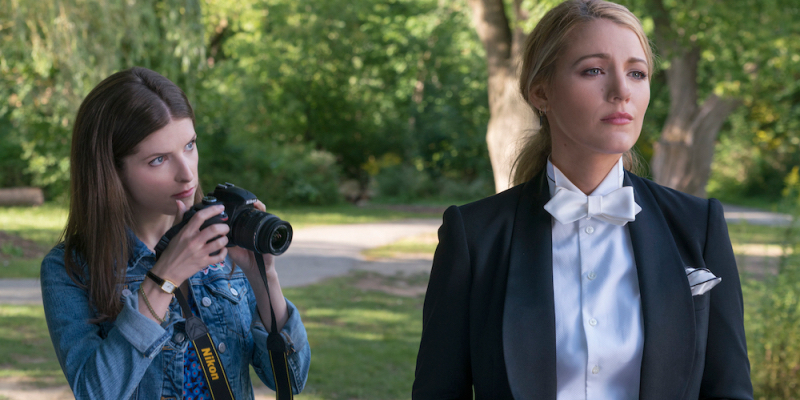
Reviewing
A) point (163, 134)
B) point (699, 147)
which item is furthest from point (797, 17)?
point (163, 134)

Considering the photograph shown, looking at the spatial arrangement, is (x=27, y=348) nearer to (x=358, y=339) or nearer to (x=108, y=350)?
(x=358, y=339)

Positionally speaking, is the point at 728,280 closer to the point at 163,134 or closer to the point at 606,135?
the point at 606,135

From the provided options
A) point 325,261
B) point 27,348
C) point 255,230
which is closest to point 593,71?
point 255,230

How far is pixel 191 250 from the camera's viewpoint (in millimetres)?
1731

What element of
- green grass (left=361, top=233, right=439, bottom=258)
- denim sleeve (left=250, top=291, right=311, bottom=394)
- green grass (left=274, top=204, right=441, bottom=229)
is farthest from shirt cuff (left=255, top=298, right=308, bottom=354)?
green grass (left=274, top=204, right=441, bottom=229)

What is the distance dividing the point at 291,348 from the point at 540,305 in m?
0.82

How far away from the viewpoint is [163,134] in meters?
1.83

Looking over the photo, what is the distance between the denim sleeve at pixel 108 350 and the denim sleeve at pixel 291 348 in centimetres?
35

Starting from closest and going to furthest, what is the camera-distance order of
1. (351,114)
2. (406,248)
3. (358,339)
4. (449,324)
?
(449,324) → (358,339) → (406,248) → (351,114)

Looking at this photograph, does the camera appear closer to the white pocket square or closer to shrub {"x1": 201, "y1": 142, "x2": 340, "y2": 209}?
the white pocket square

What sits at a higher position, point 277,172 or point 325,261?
point 277,172

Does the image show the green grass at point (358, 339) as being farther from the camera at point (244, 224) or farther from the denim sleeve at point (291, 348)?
the camera at point (244, 224)

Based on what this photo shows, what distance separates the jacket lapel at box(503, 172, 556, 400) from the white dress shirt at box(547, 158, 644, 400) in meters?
0.04

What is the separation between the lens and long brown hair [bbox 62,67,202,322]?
181 centimetres
